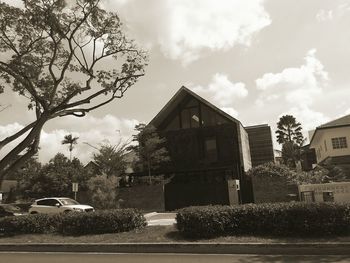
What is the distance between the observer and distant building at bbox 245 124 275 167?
134ft

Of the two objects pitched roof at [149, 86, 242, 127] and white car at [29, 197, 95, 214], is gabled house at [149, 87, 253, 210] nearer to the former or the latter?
pitched roof at [149, 86, 242, 127]

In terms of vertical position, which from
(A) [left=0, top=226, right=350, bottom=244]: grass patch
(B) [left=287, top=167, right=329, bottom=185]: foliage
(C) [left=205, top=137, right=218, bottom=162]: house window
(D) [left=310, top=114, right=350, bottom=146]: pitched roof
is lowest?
(A) [left=0, top=226, right=350, bottom=244]: grass patch

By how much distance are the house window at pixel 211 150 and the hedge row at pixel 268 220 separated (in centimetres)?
1994

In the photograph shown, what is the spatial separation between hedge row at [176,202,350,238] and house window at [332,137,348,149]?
29.9m

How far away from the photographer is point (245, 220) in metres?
12.1

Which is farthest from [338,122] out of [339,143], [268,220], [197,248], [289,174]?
[197,248]

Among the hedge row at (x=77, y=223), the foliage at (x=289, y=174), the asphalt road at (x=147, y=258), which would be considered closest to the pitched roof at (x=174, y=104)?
the foliage at (x=289, y=174)

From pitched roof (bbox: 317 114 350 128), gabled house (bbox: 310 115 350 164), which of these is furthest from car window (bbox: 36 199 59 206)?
pitched roof (bbox: 317 114 350 128)

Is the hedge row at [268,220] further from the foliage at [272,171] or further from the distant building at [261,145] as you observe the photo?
the distant building at [261,145]

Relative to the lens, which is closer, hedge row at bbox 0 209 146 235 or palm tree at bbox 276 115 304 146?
hedge row at bbox 0 209 146 235

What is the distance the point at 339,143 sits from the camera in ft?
128

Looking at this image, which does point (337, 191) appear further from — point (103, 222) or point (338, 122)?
point (338, 122)

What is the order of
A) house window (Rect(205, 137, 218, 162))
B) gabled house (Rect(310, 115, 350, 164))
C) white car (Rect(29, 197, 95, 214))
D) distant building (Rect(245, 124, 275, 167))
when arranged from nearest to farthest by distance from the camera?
white car (Rect(29, 197, 95, 214)) < house window (Rect(205, 137, 218, 162)) < gabled house (Rect(310, 115, 350, 164)) < distant building (Rect(245, 124, 275, 167))

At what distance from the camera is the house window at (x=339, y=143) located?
38.8m
